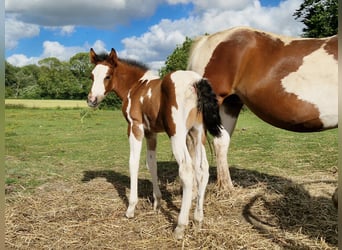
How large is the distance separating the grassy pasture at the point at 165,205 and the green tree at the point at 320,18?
15.8 metres

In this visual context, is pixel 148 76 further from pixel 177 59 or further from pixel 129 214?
pixel 177 59

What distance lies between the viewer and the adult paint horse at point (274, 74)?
14.0ft

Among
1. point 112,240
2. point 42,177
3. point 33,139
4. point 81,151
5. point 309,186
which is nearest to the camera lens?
point 112,240

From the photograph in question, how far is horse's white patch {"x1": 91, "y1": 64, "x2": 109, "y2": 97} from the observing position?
16.2 ft

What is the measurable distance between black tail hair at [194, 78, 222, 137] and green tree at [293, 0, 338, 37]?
63.9 feet

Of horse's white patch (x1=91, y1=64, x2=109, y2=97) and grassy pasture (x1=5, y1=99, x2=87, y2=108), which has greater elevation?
horse's white patch (x1=91, y1=64, x2=109, y2=97)

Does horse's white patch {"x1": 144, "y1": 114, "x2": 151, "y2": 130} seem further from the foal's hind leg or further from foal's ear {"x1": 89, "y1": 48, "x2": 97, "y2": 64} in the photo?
foal's ear {"x1": 89, "y1": 48, "x2": 97, "y2": 64}

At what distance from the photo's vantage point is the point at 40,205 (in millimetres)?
4875

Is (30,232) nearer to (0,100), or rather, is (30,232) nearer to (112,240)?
(112,240)

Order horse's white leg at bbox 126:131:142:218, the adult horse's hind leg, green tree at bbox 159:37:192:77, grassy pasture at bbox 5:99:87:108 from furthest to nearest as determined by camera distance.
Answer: grassy pasture at bbox 5:99:87:108 → green tree at bbox 159:37:192:77 → the adult horse's hind leg → horse's white leg at bbox 126:131:142:218

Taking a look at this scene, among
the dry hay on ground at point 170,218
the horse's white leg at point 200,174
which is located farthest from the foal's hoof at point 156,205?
the horse's white leg at point 200,174

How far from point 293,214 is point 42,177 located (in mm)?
4407

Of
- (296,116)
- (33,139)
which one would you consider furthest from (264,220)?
(33,139)

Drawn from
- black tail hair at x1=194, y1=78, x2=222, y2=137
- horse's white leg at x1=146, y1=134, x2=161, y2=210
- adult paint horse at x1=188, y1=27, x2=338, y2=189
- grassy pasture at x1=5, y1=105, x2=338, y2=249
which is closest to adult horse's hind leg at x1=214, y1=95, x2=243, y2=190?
adult paint horse at x1=188, y1=27, x2=338, y2=189
